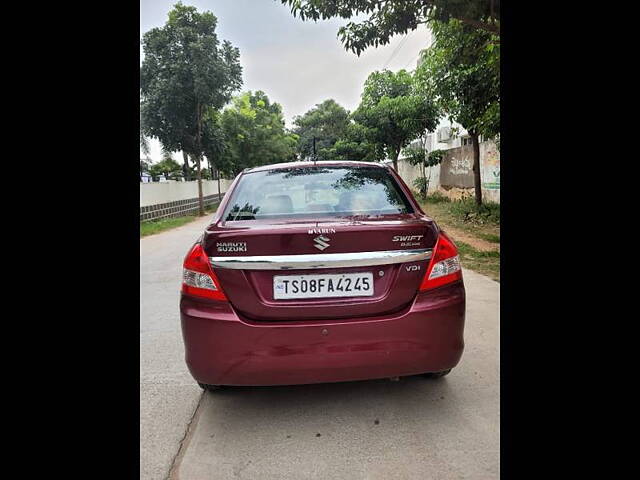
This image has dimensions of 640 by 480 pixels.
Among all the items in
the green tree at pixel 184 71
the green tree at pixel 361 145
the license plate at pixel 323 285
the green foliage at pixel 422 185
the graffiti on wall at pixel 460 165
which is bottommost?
the license plate at pixel 323 285

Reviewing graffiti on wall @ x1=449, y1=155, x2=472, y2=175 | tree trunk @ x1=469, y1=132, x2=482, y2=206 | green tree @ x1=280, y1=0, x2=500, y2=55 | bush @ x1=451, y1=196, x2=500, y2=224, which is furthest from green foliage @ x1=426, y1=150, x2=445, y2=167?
green tree @ x1=280, y1=0, x2=500, y2=55

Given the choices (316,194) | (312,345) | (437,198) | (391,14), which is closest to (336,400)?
(312,345)

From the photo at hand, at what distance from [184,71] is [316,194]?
15690 mm

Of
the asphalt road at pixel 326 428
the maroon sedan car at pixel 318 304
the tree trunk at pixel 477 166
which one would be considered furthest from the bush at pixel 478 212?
the maroon sedan car at pixel 318 304

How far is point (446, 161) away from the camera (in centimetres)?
1839

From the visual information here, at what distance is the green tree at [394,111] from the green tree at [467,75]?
4.90 meters

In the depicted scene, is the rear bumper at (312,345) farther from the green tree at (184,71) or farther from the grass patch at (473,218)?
the green tree at (184,71)

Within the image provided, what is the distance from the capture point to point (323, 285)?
85.7 inches

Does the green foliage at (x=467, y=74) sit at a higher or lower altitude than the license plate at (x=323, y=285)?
higher

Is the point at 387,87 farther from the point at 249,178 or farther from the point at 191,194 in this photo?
the point at 249,178

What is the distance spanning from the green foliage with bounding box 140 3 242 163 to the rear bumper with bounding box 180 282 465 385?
16.0 metres

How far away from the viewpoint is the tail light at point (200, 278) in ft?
7.21

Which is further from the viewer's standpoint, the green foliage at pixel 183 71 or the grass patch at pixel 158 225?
the green foliage at pixel 183 71
